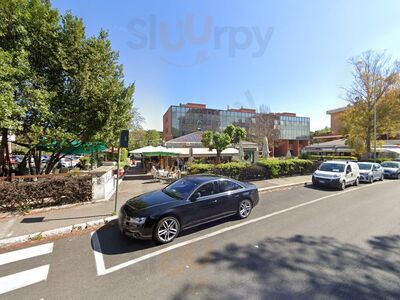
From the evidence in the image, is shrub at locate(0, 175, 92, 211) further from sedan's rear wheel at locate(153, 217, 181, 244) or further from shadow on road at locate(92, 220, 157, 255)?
sedan's rear wheel at locate(153, 217, 181, 244)

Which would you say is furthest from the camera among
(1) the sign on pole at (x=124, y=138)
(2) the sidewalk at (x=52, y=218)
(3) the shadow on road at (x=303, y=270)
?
(1) the sign on pole at (x=124, y=138)


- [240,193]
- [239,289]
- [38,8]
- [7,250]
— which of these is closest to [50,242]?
[7,250]

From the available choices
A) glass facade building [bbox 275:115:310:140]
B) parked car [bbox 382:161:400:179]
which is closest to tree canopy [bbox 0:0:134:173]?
parked car [bbox 382:161:400:179]

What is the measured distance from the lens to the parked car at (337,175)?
12.0 meters

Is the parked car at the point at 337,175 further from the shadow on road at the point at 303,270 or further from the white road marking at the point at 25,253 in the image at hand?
the white road marking at the point at 25,253

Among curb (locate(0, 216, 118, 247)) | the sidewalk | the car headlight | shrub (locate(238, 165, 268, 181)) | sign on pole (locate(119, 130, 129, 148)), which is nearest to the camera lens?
the car headlight

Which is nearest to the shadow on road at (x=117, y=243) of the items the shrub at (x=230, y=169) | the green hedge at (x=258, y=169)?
the green hedge at (x=258, y=169)

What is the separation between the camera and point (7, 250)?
16.2 ft

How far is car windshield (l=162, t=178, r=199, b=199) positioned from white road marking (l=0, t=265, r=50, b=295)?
304 cm

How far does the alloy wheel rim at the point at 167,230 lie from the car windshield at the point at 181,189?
2.43 feet

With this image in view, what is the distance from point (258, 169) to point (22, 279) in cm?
1275

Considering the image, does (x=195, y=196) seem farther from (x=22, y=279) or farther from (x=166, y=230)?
(x=22, y=279)

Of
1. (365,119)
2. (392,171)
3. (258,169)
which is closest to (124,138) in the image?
(258,169)

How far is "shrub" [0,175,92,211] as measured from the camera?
7102mm
